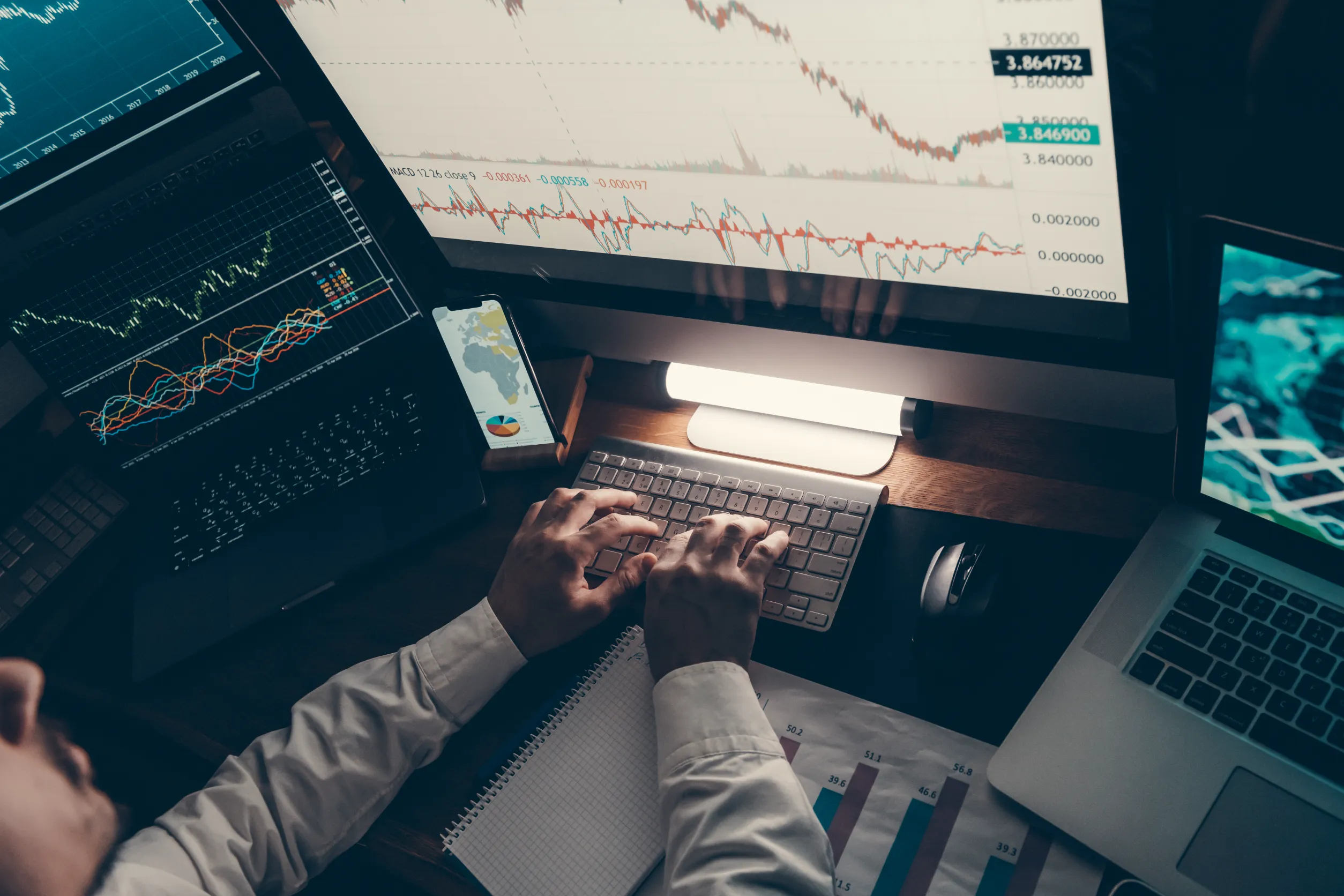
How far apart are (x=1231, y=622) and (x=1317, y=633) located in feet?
0.16

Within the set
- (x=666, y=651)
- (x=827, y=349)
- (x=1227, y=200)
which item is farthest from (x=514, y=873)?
(x=1227, y=200)

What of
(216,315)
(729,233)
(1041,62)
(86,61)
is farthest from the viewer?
(216,315)

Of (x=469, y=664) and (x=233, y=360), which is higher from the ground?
(x=233, y=360)

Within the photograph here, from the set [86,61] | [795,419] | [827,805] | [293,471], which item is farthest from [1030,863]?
[86,61]

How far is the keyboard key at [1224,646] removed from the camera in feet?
2.05

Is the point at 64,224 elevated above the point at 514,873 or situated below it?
above

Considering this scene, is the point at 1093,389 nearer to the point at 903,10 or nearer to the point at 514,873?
the point at 903,10

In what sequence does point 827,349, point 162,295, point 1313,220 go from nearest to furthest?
point 1313,220 < point 827,349 < point 162,295

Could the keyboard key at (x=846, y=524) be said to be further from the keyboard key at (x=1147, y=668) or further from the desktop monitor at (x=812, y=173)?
the keyboard key at (x=1147, y=668)

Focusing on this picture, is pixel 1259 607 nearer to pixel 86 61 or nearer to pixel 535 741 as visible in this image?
pixel 535 741

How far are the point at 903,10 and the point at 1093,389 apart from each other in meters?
0.37

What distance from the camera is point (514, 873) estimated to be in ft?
2.29

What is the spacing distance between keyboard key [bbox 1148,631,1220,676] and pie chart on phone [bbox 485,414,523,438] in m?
0.63

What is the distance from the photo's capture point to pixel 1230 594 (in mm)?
642
